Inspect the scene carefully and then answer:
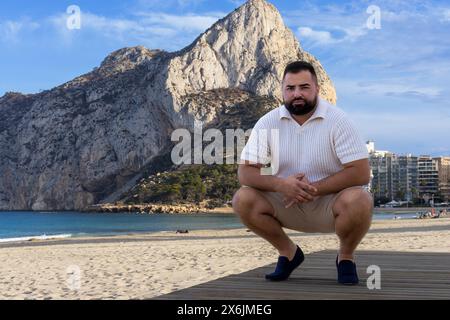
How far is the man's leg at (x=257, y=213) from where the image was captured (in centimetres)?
387

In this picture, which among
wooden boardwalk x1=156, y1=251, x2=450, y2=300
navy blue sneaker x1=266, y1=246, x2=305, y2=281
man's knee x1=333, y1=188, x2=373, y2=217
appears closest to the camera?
wooden boardwalk x1=156, y1=251, x2=450, y2=300

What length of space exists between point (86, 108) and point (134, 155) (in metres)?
13.0

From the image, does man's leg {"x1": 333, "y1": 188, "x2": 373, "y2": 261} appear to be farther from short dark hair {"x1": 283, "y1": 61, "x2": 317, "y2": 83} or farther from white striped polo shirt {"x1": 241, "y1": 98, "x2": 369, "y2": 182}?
short dark hair {"x1": 283, "y1": 61, "x2": 317, "y2": 83}

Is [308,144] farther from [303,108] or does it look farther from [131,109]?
[131,109]

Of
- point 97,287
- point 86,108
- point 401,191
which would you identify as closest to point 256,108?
point 86,108

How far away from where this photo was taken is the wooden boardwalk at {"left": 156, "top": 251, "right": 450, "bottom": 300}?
3357mm

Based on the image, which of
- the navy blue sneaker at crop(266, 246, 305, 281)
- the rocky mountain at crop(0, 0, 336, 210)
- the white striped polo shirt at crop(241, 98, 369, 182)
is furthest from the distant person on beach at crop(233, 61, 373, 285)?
the rocky mountain at crop(0, 0, 336, 210)

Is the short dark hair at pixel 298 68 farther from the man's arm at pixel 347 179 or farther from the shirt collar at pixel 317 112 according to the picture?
the man's arm at pixel 347 179

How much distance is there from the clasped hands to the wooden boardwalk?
0.57 metres

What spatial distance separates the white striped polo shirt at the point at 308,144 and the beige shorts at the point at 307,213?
15 centimetres

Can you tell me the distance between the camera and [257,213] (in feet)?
12.8

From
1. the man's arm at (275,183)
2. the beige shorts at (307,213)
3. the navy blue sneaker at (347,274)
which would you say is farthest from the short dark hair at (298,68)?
the navy blue sneaker at (347,274)

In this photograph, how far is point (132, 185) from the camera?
4316 inches
